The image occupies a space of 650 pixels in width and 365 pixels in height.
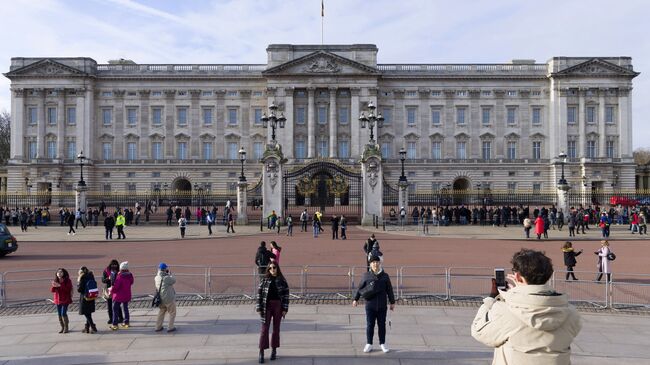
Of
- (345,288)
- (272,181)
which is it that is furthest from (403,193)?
(345,288)

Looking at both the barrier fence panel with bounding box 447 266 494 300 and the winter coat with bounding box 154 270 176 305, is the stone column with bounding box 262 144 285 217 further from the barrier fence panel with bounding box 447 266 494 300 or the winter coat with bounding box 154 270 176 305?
the winter coat with bounding box 154 270 176 305

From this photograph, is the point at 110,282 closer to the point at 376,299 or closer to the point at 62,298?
the point at 62,298

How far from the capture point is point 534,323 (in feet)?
12.3

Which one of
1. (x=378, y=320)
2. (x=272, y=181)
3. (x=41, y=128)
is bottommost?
(x=378, y=320)

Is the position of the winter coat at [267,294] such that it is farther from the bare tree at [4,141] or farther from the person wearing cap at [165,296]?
the bare tree at [4,141]

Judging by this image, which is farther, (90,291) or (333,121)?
(333,121)

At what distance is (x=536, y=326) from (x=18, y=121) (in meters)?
79.3

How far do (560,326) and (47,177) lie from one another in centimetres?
7604

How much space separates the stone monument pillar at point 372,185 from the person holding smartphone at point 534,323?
3310 cm

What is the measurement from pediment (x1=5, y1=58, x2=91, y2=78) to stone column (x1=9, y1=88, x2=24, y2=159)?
7.78ft

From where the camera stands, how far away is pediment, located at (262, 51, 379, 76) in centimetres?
6869

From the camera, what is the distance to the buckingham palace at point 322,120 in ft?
228

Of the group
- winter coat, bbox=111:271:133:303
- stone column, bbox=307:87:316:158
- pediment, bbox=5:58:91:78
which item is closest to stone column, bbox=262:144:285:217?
winter coat, bbox=111:271:133:303

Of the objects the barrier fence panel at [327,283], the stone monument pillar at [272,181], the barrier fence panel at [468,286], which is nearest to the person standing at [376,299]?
the barrier fence panel at [327,283]
